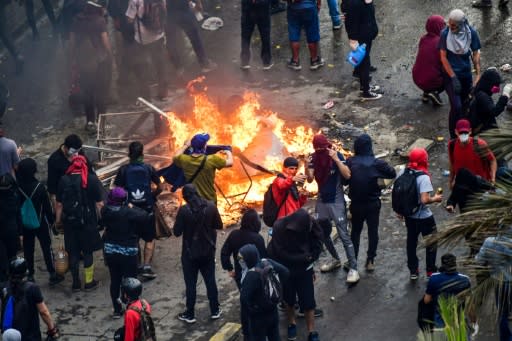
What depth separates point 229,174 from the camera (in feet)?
46.4

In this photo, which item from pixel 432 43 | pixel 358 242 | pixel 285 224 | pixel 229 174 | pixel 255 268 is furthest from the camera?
pixel 432 43

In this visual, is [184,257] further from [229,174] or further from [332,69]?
[332,69]

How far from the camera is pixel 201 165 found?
12172mm

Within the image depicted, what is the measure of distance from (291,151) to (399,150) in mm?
1503

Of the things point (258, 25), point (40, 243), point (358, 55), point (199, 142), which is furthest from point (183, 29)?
point (40, 243)

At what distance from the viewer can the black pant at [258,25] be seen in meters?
17.1

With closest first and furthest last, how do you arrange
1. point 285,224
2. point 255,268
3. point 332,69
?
point 255,268
point 285,224
point 332,69

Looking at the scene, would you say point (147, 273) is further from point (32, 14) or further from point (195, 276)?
point (32, 14)

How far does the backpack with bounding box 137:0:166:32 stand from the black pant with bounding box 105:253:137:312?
6.14 m

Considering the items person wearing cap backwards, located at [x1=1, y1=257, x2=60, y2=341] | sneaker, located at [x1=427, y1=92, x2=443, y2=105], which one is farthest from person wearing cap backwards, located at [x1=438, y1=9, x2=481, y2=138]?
person wearing cap backwards, located at [x1=1, y1=257, x2=60, y2=341]

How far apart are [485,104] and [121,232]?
4.76 m

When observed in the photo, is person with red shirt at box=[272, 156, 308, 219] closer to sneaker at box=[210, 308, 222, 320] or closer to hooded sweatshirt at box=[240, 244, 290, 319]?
sneaker at box=[210, 308, 222, 320]

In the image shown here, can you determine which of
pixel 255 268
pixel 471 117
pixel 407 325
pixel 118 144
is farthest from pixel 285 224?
pixel 118 144

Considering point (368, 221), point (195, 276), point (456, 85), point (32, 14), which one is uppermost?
point (32, 14)
